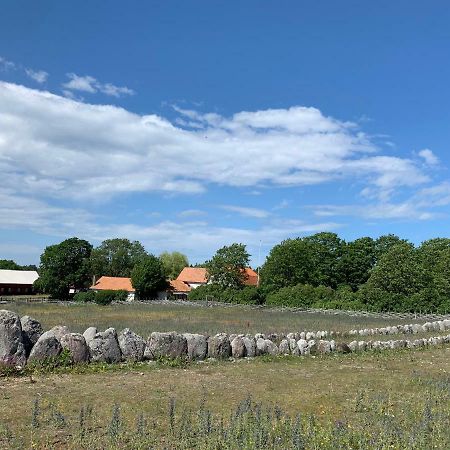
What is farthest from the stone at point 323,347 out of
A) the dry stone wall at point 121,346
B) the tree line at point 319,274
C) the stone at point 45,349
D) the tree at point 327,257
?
the tree at point 327,257

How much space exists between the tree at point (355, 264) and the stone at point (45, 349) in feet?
231

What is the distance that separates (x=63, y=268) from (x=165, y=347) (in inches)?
2933

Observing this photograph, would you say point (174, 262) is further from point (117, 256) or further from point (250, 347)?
point (250, 347)

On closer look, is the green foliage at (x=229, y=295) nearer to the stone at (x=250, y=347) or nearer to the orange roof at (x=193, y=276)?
the orange roof at (x=193, y=276)

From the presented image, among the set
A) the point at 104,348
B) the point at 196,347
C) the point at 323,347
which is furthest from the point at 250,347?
the point at 104,348

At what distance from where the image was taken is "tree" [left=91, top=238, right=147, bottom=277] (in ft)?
439

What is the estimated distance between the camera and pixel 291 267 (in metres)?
77.5

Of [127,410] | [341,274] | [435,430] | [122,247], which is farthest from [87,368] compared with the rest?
[122,247]

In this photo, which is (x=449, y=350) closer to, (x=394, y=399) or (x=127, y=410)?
(x=394, y=399)

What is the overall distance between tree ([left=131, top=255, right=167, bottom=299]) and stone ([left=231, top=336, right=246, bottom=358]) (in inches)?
2785

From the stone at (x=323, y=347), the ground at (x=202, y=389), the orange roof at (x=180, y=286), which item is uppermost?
the orange roof at (x=180, y=286)

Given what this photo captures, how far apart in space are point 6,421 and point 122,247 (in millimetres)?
130197

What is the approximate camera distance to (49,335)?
15016 mm

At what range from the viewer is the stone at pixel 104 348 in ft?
51.0
